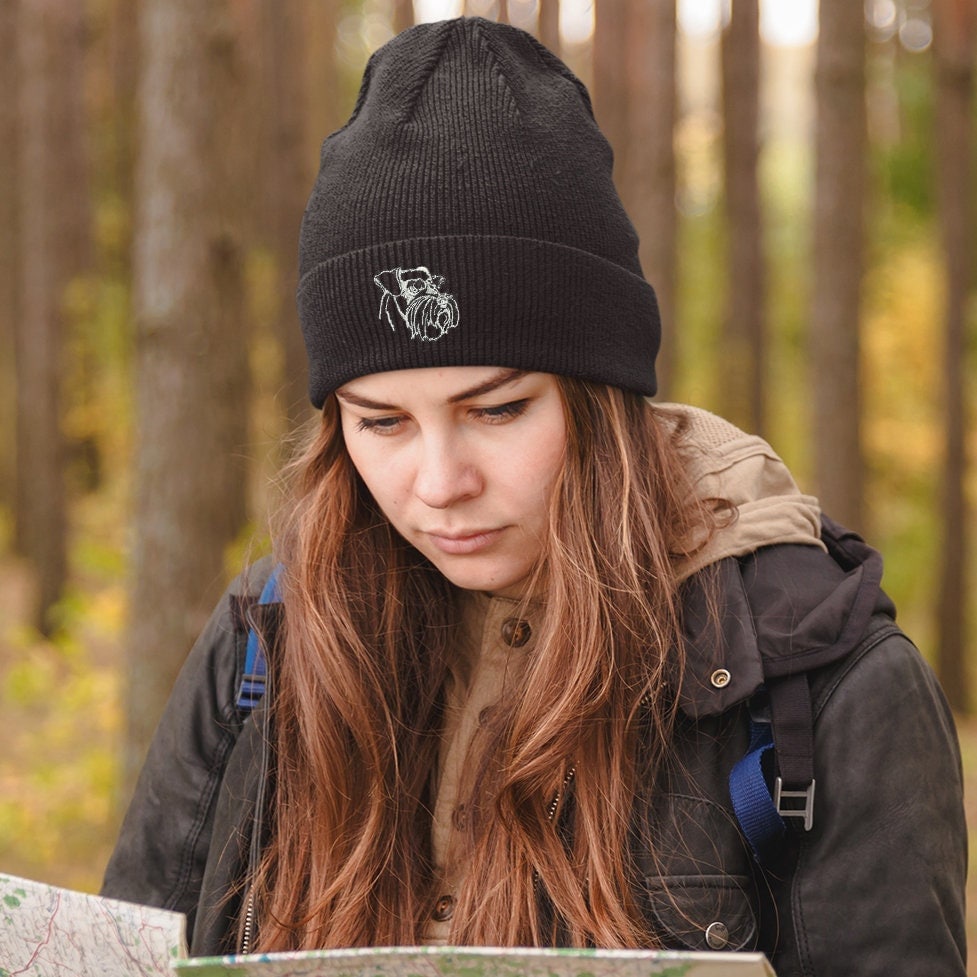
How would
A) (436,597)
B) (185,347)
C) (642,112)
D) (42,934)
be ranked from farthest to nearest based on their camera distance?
1. (642,112)
2. (185,347)
3. (436,597)
4. (42,934)

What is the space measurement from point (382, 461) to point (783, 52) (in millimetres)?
31847

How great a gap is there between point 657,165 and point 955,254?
299 centimetres

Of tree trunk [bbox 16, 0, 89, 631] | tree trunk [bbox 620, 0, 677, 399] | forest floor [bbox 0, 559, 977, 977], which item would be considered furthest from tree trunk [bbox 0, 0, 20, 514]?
tree trunk [bbox 620, 0, 677, 399]

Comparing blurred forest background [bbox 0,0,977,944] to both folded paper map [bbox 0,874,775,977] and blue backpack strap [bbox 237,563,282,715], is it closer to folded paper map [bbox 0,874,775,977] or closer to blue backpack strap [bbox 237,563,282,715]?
blue backpack strap [bbox 237,563,282,715]

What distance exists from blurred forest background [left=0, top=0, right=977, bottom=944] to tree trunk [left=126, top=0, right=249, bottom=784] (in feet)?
0.04

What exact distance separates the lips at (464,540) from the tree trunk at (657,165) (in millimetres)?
5832

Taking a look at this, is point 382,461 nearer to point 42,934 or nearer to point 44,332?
point 42,934

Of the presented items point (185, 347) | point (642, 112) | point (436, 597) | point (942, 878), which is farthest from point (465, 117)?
point (642, 112)

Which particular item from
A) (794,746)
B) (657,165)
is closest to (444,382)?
(794,746)

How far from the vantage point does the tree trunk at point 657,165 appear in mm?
8055

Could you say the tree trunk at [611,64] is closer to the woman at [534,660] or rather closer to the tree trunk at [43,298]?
the tree trunk at [43,298]

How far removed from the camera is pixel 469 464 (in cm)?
195

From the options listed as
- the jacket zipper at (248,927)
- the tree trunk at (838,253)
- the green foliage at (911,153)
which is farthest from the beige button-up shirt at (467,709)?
the green foliage at (911,153)

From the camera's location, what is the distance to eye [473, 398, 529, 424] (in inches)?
77.8
